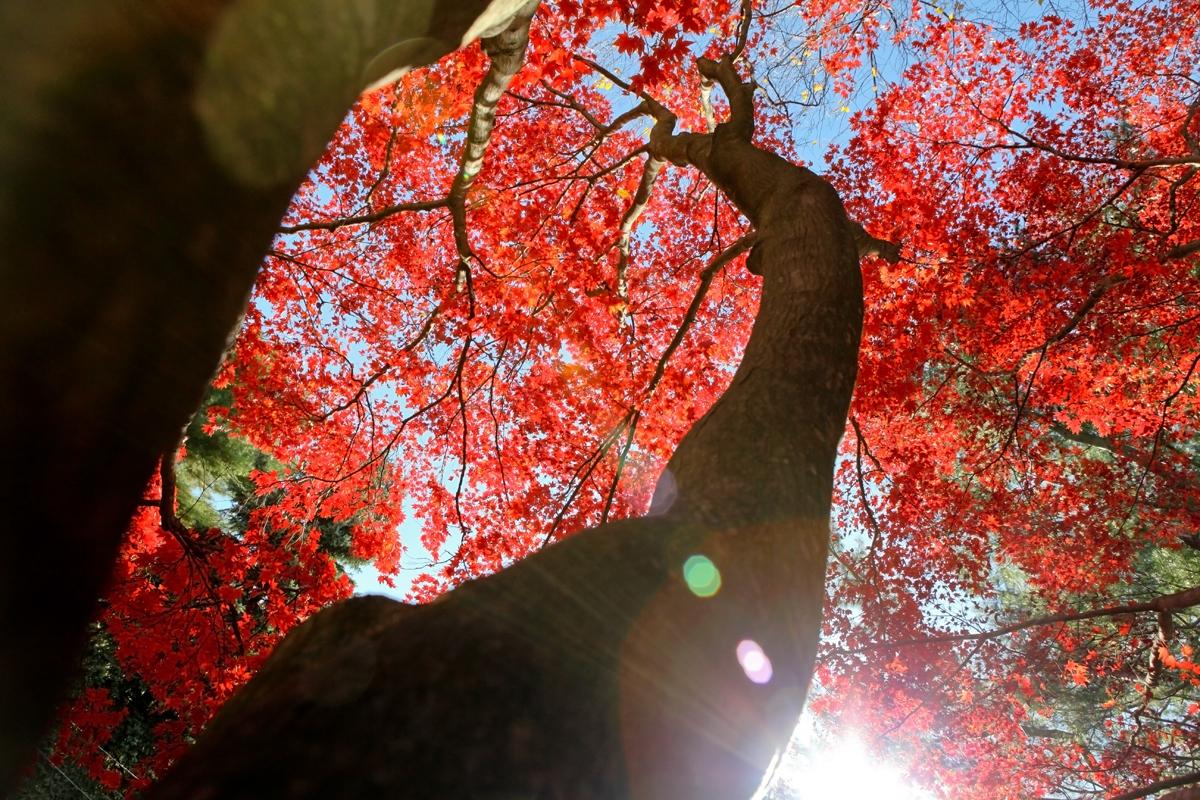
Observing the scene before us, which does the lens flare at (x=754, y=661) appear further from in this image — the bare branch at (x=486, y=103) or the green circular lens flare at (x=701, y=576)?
the bare branch at (x=486, y=103)

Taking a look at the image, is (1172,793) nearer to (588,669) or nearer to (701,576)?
(701,576)

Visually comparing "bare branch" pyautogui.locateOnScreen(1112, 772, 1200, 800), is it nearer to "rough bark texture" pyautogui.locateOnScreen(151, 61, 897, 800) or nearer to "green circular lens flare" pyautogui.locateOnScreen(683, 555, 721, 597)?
"rough bark texture" pyautogui.locateOnScreen(151, 61, 897, 800)

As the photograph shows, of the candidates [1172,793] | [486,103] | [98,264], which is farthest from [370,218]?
[1172,793]

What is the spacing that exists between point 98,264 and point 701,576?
1.56m

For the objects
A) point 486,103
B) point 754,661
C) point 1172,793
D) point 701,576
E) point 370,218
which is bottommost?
point 754,661

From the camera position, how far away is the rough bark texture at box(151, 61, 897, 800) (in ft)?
3.40

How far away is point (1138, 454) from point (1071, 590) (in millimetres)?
3590

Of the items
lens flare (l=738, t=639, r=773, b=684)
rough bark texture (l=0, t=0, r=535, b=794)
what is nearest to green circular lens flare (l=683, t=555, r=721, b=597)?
lens flare (l=738, t=639, r=773, b=684)

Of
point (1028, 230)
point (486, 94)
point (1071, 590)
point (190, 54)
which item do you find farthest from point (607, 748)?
point (1071, 590)

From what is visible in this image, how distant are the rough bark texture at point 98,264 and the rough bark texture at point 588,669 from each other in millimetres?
429

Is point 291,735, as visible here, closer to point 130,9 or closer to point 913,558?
point 130,9

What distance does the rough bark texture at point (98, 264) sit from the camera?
0.96 meters

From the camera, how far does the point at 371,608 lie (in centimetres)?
145

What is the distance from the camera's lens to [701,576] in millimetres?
1739
